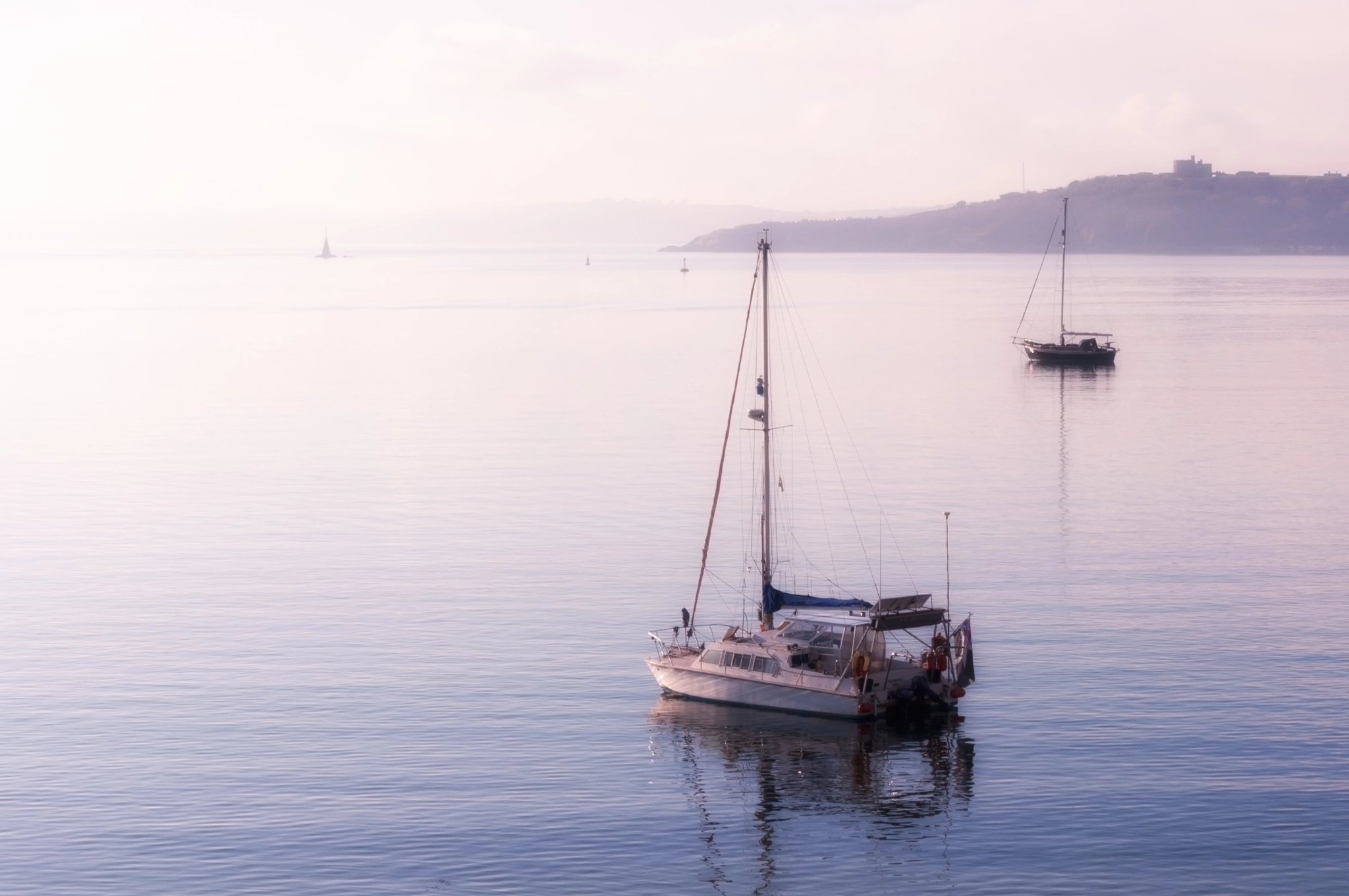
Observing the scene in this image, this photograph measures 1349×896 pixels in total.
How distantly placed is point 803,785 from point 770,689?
18.2 feet

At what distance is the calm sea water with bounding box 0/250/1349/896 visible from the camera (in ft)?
125

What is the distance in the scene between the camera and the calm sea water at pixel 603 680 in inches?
1502

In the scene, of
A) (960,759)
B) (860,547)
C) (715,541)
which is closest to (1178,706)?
(960,759)

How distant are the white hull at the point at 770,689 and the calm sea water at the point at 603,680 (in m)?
0.59

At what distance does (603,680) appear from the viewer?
52500mm

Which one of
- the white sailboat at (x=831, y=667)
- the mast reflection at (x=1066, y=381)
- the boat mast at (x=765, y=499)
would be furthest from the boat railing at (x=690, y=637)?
the mast reflection at (x=1066, y=381)

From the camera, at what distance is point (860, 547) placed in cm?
7312

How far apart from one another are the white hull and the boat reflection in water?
351 millimetres

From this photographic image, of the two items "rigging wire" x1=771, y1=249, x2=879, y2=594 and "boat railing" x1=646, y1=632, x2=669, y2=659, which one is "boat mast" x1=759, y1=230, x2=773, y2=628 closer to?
"rigging wire" x1=771, y1=249, x2=879, y2=594

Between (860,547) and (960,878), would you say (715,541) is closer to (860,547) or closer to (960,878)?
(860,547)

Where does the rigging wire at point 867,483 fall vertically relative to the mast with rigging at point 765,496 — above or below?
below

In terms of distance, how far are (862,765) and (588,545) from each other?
3070 cm

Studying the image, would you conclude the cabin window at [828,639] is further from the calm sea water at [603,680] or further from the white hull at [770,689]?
the calm sea water at [603,680]

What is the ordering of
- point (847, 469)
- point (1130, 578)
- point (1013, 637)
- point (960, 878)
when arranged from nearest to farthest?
point (960, 878)
point (1013, 637)
point (1130, 578)
point (847, 469)
